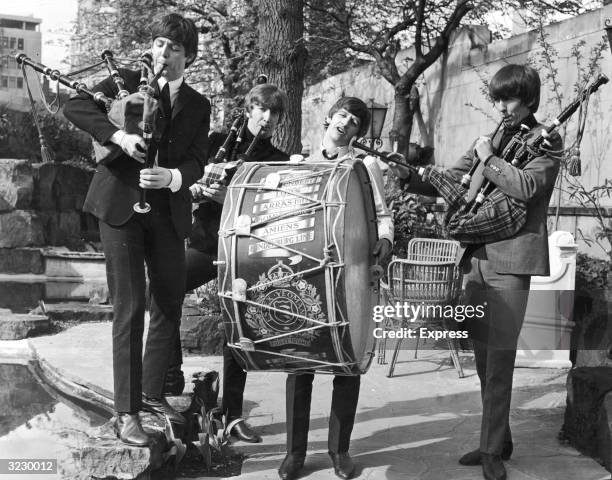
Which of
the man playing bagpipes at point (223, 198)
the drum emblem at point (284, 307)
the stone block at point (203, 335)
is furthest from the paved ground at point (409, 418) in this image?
the drum emblem at point (284, 307)

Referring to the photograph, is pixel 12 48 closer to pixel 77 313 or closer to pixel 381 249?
pixel 77 313

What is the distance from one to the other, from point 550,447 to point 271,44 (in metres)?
3.65

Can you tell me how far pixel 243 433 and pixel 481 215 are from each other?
163cm

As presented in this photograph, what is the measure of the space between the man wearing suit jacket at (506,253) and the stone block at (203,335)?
2.92 metres

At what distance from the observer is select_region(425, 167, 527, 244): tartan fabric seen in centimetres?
353

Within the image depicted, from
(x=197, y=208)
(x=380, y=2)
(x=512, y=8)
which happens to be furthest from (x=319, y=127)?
(x=197, y=208)

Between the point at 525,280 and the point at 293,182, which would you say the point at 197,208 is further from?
the point at 525,280

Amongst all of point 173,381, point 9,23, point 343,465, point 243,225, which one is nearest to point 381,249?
point 243,225

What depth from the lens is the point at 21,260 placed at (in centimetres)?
1044

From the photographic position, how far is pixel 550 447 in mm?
4125

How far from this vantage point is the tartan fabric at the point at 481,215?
3.53 metres

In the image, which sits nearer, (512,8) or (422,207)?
(422,207)

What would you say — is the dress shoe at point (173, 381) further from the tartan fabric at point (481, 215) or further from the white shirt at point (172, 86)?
the tartan fabric at point (481, 215)

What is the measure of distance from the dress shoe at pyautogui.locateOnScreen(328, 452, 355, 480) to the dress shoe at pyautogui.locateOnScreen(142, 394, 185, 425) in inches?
28.6
